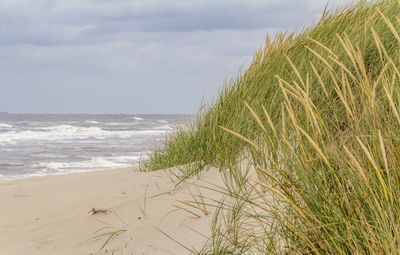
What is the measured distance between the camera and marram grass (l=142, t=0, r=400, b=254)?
1.52m

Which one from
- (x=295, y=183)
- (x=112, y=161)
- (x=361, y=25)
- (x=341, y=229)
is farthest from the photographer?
(x=112, y=161)

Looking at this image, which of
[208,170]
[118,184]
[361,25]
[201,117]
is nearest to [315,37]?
[361,25]

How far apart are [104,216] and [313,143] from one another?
9.72ft

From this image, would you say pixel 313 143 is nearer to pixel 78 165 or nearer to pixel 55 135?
pixel 78 165

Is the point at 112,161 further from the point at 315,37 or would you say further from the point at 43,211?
the point at 315,37

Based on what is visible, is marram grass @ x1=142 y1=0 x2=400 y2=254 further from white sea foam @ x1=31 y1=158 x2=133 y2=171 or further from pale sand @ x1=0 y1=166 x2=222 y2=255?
white sea foam @ x1=31 y1=158 x2=133 y2=171

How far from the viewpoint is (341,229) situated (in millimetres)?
1562

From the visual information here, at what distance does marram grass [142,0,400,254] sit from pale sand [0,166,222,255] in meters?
0.28

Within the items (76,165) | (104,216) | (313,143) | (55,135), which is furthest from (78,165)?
(55,135)

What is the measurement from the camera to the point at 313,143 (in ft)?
3.91


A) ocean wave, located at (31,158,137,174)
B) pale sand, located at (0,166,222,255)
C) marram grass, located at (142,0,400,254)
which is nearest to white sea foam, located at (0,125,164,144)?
ocean wave, located at (31,158,137,174)

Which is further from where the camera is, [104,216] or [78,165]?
[78,165]

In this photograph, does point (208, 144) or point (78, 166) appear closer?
point (208, 144)

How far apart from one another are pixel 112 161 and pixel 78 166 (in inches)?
41.1
